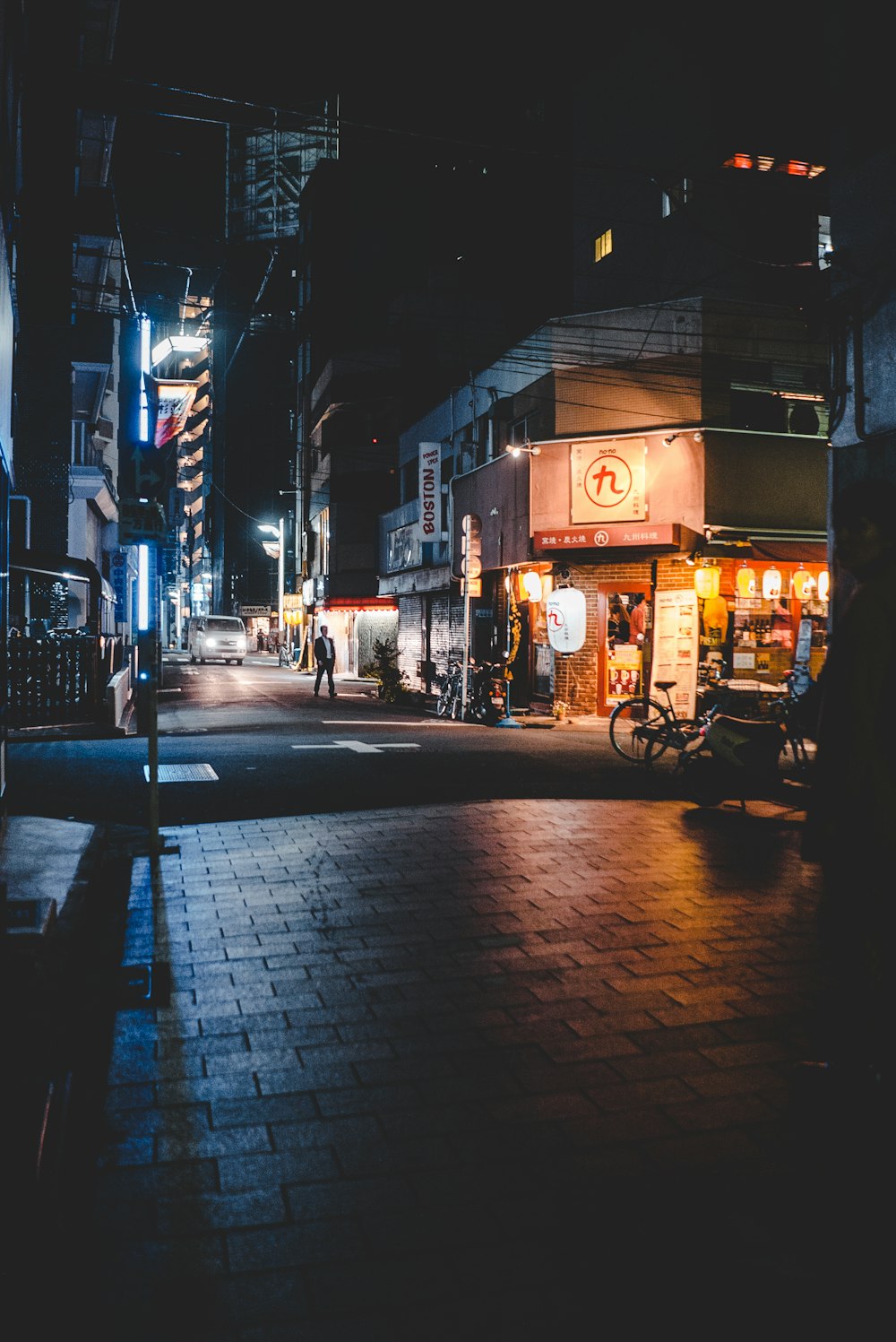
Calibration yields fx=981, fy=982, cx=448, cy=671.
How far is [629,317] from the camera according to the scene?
21938 mm

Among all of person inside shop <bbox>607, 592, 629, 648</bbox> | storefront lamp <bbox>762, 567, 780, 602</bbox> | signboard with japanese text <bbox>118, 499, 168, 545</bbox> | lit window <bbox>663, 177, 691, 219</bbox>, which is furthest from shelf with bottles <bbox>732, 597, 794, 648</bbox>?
signboard with japanese text <bbox>118, 499, 168, 545</bbox>

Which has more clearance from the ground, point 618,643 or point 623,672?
point 618,643

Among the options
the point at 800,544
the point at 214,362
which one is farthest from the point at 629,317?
the point at 214,362

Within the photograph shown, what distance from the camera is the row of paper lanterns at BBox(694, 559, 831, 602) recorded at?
20.4m

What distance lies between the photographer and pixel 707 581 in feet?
67.2

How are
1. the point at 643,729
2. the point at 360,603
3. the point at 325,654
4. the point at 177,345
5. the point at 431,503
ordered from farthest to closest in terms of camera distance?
1. the point at 360,603
2. the point at 431,503
3. the point at 177,345
4. the point at 325,654
5. the point at 643,729

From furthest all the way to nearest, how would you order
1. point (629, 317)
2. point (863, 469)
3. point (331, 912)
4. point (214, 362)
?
point (214, 362) < point (629, 317) < point (863, 469) < point (331, 912)

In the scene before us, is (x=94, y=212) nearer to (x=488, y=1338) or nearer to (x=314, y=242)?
(x=488, y=1338)

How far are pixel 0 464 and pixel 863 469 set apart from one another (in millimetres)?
8287

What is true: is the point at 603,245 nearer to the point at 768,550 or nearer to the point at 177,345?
the point at 768,550

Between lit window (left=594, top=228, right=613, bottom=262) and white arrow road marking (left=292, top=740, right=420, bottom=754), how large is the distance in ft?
50.4

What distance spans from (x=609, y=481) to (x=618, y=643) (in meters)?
3.67

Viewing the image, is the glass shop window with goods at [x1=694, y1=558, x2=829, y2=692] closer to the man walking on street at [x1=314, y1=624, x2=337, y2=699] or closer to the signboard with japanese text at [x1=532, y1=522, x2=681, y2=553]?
the signboard with japanese text at [x1=532, y1=522, x2=681, y2=553]

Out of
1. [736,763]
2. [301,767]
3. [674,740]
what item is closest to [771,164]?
[674,740]
